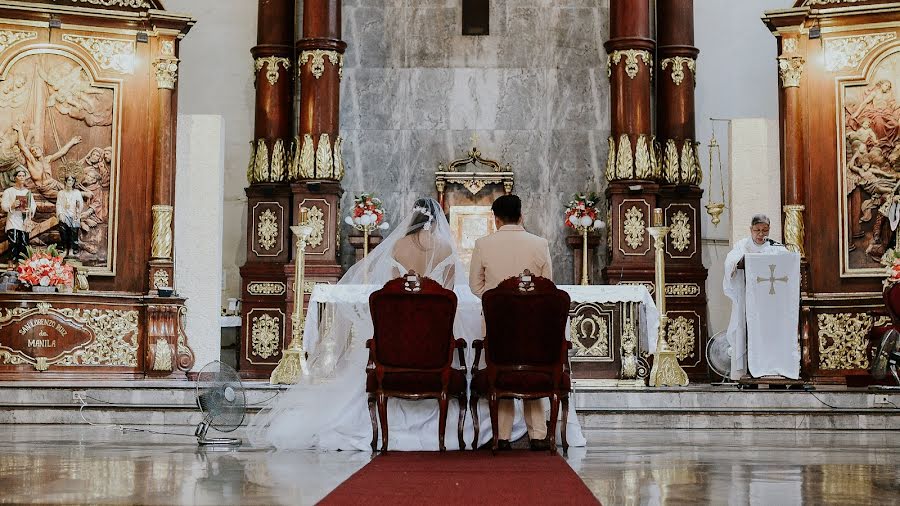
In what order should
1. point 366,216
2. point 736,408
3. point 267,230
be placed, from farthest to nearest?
1. point 267,230
2. point 366,216
3. point 736,408

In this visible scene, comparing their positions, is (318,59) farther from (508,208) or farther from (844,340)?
(508,208)

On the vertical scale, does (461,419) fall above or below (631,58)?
below

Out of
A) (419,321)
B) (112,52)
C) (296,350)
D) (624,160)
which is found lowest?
(296,350)

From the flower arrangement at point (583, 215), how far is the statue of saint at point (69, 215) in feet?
19.3

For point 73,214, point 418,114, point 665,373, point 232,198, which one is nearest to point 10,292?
point 73,214

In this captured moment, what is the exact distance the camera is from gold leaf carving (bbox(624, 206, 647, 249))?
15406 mm

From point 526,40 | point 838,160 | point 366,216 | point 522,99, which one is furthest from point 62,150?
point 838,160

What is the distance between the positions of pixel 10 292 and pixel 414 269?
601 centimetres

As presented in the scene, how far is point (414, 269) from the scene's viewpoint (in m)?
9.44

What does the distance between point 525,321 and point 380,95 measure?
8.86 metres

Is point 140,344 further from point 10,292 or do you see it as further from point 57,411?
point 57,411

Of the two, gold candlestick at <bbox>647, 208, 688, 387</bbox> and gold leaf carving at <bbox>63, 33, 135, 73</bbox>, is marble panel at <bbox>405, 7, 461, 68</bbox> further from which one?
gold candlestick at <bbox>647, 208, 688, 387</bbox>

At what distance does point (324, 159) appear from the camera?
1545 cm

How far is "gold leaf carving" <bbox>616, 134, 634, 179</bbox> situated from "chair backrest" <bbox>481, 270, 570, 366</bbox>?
7.15m
